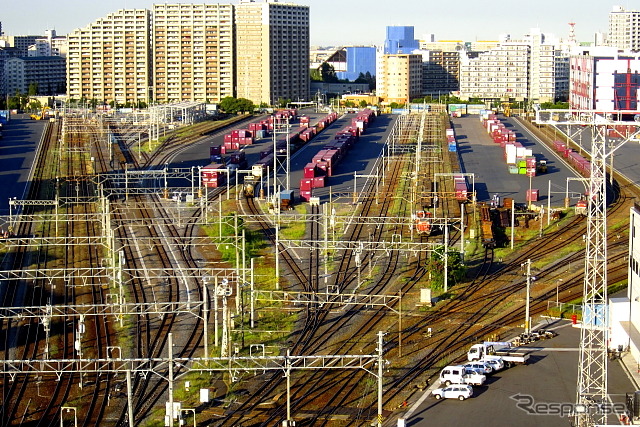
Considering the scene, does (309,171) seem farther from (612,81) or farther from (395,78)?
(395,78)

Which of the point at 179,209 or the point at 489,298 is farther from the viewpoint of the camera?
the point at 179,209

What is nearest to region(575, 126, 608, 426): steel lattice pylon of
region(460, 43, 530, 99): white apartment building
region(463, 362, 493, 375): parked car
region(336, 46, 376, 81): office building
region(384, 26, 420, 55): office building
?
region(463, 362, 493, 375): parked car

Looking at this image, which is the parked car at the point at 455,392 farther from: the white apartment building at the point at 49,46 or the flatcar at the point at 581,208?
the white apartment building at the point at 49,46

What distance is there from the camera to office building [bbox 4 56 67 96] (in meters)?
84.1

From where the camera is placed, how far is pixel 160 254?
2277cm

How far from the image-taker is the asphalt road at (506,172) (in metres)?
29.9

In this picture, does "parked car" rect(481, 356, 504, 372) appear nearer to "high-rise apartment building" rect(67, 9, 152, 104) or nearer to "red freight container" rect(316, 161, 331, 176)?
"red freight container" rect(316, 161, 331, 176)

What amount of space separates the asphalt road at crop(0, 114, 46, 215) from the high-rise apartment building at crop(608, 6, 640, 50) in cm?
6646

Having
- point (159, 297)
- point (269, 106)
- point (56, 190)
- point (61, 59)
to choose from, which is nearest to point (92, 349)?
point (159, 297)

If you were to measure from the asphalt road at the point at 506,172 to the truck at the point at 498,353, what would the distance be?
35.7 feet

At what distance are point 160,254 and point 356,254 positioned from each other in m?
4.63

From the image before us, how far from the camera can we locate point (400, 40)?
104125 millimetres

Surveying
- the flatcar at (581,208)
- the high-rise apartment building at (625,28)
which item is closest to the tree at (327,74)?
the high-rise apartment building at (625,28)

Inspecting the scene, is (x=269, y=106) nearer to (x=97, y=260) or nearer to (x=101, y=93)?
(x=101, y=93)
